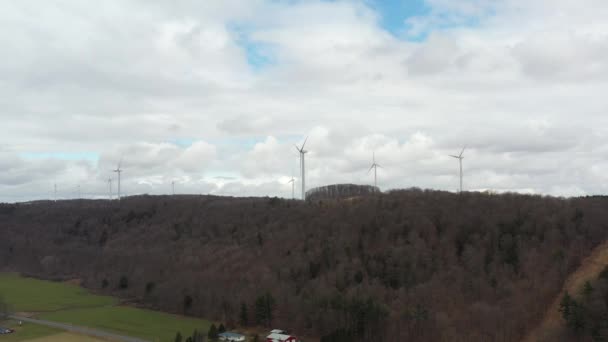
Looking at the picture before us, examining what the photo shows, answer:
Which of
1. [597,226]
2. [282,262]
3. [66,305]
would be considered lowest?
[66,305]

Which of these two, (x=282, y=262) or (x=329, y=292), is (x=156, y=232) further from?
(x=329, y=292)

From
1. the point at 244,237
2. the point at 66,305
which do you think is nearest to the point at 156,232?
the point at 244,237

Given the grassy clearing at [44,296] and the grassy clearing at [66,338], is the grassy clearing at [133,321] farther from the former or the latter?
the grassy clearing at [44,296]

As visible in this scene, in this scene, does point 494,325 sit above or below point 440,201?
below

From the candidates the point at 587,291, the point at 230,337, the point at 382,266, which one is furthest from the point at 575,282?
the point at 230,337

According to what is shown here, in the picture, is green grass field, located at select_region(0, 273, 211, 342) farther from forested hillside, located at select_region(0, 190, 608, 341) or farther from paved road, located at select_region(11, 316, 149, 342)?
forested hillside, located at select_region(0, 190, 608, 341)

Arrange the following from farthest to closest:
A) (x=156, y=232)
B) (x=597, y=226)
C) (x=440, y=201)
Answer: (x=156, y=232) → (x=440, y=201) → (x=597, y=226)
